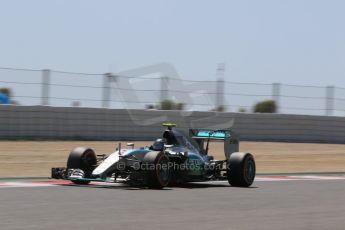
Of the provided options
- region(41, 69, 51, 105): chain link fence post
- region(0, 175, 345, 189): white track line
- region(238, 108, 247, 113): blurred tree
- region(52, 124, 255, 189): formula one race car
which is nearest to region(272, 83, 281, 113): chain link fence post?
region(238, 108, 247, 113): blurred tree

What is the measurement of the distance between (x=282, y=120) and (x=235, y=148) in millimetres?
13386

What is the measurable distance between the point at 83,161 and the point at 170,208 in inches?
148

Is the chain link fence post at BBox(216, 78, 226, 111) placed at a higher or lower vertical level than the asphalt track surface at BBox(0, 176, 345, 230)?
higher

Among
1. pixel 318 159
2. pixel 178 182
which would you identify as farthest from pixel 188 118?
pixel 178 182

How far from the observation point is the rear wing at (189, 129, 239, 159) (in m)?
15.2

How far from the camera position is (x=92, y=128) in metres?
24.6

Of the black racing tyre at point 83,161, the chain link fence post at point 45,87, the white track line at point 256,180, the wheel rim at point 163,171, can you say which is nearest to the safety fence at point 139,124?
the chain link fence post at point 45,87

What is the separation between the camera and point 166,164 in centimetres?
1345

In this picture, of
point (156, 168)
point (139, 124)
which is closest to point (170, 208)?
point (156, 168)

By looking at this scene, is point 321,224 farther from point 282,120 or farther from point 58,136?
point 282,120

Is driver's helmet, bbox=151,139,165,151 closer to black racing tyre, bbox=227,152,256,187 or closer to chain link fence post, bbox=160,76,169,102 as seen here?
black racing tyre, bbox=227,152,256,187

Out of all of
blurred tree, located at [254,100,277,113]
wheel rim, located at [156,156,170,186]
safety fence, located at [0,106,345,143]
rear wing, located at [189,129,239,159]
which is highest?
blurred tree, located at [254,100,277,113]

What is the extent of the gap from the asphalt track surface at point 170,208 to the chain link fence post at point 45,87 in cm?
1049

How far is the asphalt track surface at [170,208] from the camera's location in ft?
29.4
